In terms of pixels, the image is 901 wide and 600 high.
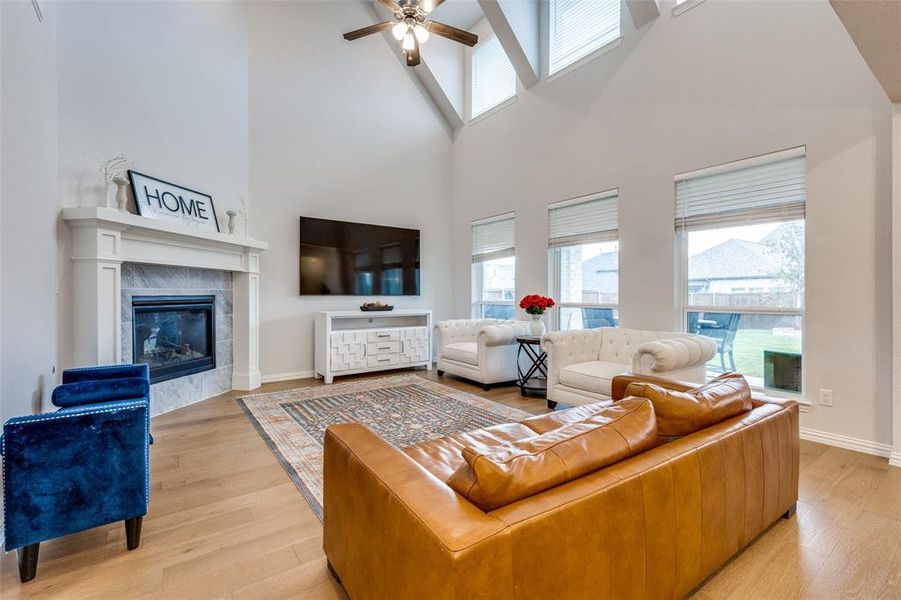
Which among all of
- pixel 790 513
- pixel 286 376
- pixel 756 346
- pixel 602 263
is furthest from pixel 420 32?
pixel 790 513

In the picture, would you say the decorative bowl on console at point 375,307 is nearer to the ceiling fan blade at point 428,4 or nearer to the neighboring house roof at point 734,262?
the ceiling fan blade at point 428,4

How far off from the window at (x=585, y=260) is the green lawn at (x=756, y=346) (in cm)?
114

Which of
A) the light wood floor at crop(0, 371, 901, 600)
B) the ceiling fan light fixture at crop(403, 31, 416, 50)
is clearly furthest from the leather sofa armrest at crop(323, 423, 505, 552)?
the ceiling fan light fixture at crop(403, 31, 416, 50)

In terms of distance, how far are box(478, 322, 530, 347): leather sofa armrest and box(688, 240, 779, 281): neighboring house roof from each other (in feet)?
5.86

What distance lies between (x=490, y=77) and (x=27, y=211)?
17.9ft

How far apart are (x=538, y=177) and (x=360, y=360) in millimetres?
3181

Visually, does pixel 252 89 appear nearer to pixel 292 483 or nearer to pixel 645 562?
pixel 292 483

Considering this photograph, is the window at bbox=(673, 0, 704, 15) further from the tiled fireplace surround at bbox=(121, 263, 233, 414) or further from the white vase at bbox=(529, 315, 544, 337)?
the tiled fireplace surround at bbox=(121, 263, 233, 414)

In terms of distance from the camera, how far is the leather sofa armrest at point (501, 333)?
4.50 meters

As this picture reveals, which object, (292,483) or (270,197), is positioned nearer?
(292,483)

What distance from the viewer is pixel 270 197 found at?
16.4 ft

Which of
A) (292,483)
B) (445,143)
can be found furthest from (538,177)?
(292,483)

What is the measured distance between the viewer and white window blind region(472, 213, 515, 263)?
565cm

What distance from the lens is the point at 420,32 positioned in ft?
11.6
